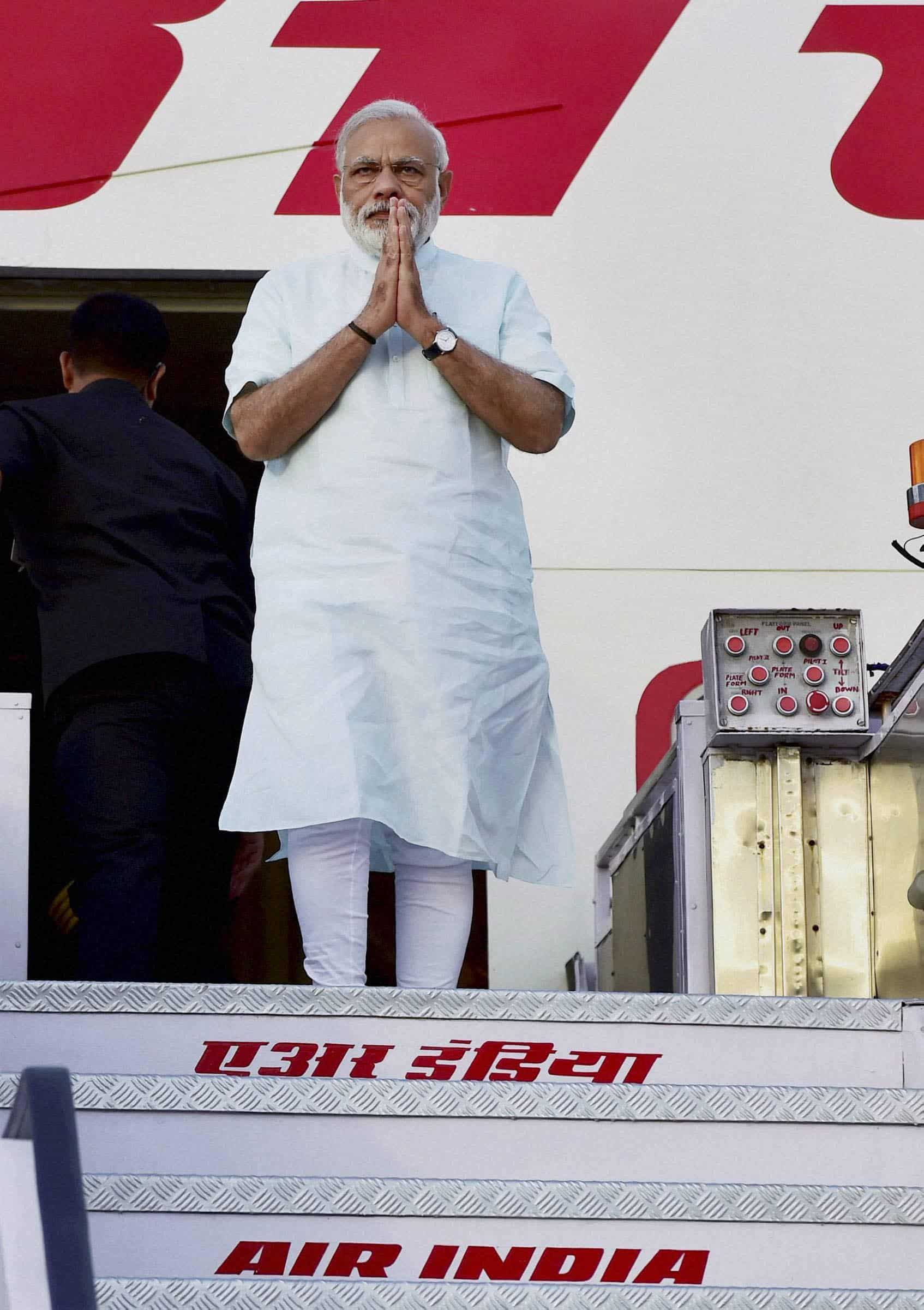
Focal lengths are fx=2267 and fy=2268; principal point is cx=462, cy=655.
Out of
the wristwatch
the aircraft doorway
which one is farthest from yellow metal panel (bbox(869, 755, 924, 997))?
the aircraft doorway

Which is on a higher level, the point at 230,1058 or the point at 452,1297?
the point at 230,1058

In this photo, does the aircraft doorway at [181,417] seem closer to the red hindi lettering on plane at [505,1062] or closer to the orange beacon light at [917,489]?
the orange beacon light at [917,489]

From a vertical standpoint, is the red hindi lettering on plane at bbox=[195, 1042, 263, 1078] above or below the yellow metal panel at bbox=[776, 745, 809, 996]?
below

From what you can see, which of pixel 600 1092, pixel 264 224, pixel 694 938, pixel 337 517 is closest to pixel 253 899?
pixel 264 224

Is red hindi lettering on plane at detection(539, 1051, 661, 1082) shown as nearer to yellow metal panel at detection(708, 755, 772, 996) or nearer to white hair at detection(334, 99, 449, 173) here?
yellow metal panel at detection(708, 755, 772, 996)

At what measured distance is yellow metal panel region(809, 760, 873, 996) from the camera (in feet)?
13.6

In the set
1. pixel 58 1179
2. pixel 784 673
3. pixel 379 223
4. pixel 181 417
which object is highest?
pixel 181 417

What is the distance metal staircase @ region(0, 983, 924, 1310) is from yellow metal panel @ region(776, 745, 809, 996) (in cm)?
96

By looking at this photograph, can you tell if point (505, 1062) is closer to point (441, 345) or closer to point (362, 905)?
point (362, 905)

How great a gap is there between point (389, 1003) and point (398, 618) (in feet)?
2.52

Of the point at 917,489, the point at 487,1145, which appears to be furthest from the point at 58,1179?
the point at 917,489

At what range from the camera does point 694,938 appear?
421 cm

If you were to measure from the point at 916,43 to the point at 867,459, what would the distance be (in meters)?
1.16

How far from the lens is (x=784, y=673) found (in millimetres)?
4238
